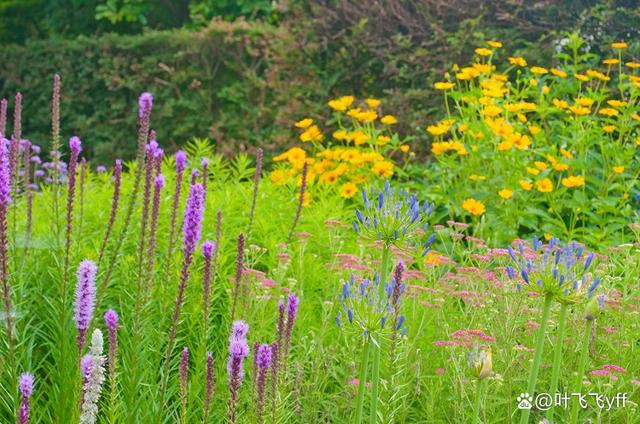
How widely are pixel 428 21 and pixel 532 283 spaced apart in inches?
256

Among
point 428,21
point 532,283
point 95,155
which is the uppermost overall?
point 428,21

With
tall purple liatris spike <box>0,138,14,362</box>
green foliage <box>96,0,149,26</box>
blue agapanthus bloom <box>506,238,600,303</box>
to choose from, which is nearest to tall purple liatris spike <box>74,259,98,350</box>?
tall purple liatris spike <box>0,138,14,362</box>

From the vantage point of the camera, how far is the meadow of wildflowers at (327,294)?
221 cm

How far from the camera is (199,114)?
32.5ft

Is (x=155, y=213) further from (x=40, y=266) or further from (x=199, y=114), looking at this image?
(x=199, y=114)

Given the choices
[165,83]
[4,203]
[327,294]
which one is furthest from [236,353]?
[165,83]

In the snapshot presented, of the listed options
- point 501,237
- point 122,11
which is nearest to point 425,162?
point 501,237

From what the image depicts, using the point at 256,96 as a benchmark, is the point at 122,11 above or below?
above

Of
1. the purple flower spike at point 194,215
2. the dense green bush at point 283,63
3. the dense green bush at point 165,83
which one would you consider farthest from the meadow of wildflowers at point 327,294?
the dense green bush at point 165,83

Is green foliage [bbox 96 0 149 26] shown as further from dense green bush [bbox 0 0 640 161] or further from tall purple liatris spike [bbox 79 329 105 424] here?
tall purple liatris spike [bbox 79 329 105 424]

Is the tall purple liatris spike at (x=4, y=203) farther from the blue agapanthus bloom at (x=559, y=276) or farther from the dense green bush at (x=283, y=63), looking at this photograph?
the dense green bush at (x=283, y=63)

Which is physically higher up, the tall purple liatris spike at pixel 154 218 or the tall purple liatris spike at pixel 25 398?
the tall purple liatris spike at pixel 154 218

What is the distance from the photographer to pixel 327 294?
412 centimetres

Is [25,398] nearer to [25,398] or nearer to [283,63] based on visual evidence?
[25,398]
